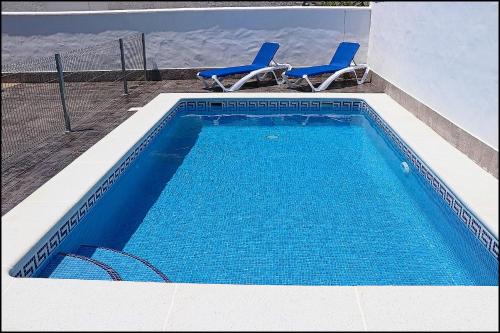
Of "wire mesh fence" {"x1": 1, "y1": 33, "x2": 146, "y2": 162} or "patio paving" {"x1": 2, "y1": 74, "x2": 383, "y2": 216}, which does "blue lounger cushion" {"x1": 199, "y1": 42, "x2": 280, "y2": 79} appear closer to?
"patio paving" {"x1": 2, "y1": 74, "x2": 383, "y2": 216}

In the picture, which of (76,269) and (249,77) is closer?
(76,269)

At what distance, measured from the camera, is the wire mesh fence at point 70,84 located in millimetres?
6938

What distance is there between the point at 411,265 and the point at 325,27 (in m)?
7.35

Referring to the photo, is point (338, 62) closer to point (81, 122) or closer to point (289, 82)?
point (289, 82)

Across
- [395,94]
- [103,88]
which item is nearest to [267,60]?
[395,94]

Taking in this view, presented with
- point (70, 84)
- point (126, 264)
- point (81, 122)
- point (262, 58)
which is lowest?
point (126, 264)

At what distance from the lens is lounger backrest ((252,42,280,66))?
9297mm

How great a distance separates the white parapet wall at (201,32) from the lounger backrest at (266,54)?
2.14 feet

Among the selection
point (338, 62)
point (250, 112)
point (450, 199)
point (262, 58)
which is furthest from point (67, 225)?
point (338, 62)

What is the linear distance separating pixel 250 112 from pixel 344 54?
8.18 ft

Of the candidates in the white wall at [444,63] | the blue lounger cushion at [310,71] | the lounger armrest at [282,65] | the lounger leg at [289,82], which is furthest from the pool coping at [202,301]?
the lounger armrest at [282,65]

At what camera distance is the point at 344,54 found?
360 inches

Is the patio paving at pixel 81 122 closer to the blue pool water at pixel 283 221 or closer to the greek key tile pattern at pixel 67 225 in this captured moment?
the greek key tile pattern at pixel 67 225

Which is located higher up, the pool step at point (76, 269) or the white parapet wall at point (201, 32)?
the white parapet wall at point (201, 32)
